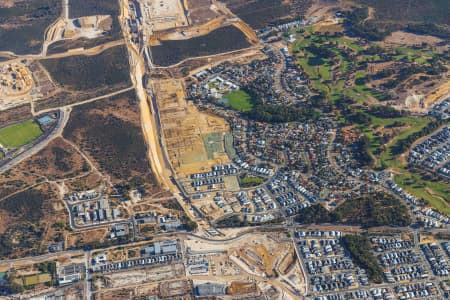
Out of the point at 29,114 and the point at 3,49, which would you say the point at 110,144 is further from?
the point at 3,49

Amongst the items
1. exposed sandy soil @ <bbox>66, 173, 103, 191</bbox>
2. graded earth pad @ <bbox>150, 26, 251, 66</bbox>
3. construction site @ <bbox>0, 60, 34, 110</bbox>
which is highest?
graded earth pad @ <bbox>150, 26, 251, 66</bbox>

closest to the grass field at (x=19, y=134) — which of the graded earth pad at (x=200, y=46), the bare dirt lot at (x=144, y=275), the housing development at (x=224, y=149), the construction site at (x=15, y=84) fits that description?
the housing development at (x=224, y=149)

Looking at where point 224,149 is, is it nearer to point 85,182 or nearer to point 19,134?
point 85,182

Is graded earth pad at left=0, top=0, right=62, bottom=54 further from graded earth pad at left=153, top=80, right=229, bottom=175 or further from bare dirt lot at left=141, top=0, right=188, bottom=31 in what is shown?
graded earth pad at left=153, top=80, right=229, bottom=175

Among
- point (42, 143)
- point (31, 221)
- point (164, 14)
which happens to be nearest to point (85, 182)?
point (31, 221)

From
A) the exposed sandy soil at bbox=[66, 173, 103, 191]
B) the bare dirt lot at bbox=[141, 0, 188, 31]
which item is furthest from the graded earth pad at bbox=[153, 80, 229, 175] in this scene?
the bare dirt lot at bbox=[141, 0, 188, 31]

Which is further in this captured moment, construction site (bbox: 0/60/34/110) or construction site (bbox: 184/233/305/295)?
construction site (bbox: 0/60/34/110)

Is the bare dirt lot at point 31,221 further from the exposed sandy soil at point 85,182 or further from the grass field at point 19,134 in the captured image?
the grass field at point 19,134
